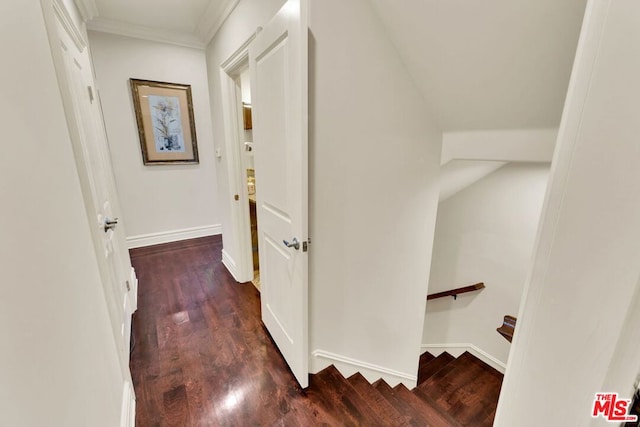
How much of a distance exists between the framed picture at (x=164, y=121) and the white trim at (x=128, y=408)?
287 centimetres

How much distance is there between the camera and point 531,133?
1.26m

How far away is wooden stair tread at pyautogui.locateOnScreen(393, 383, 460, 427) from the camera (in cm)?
147

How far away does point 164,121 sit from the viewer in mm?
3408

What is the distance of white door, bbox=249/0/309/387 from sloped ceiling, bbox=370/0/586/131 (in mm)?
527

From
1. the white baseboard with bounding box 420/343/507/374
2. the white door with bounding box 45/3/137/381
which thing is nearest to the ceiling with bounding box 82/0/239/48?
the white door with bounding box 45/3/137/381

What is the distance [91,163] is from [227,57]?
1.33 meters

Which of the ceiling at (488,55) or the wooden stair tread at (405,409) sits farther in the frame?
the wooden stair tread at (405,409)

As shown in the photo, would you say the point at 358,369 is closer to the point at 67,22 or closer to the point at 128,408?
the point at 128,408

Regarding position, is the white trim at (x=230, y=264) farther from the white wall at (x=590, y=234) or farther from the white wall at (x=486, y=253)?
the white wall at (x=590, y=234)

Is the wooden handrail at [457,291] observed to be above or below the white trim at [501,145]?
below

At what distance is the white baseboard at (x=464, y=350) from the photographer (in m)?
2.89

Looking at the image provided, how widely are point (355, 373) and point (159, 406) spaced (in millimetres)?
1188

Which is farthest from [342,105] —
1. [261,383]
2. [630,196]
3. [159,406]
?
[159,406]

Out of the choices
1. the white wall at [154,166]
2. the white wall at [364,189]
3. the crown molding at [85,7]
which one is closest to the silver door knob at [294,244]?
the white wall at [364,189]
